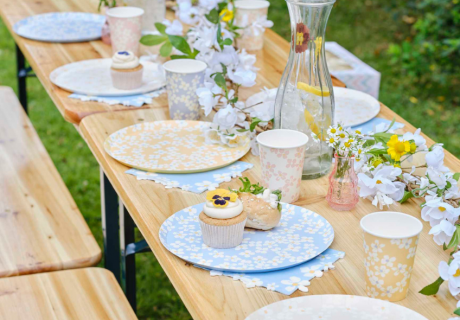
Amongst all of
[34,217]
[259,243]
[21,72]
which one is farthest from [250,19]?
[21,72]

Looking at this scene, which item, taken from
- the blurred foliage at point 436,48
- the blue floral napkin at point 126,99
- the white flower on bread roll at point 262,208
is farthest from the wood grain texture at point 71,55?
the blurred foliage at point 436,48

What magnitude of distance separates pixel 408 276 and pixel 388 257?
1.9 inches

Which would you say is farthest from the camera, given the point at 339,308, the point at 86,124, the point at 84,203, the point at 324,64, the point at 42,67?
the point at 84,203

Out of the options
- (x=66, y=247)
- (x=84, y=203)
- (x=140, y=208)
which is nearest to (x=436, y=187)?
(x=140, y=208)

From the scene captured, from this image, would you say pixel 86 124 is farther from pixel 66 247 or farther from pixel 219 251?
pixel 219 251

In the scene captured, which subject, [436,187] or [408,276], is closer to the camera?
[408,276]

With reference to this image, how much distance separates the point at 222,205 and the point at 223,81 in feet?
1.55

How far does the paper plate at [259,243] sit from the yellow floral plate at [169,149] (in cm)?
18

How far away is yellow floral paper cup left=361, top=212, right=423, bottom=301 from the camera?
2.79 ft

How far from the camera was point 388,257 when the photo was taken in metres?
0.86

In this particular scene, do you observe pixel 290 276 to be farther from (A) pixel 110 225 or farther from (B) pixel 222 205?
(A) pixel 110 225

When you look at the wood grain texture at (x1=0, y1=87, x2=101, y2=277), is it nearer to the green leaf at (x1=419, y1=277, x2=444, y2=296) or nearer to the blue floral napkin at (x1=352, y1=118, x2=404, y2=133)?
the blue floral napkin at (x1=352, y1=118, x2=404, y2=133)

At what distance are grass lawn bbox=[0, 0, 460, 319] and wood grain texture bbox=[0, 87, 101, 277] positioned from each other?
29.8 inches

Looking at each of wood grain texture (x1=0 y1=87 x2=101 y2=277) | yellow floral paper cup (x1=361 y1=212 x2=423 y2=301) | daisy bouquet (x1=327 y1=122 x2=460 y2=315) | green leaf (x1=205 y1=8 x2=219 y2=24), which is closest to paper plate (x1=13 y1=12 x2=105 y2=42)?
wood grain texture (x1=0 y1=87 x2=101 y2=277)
